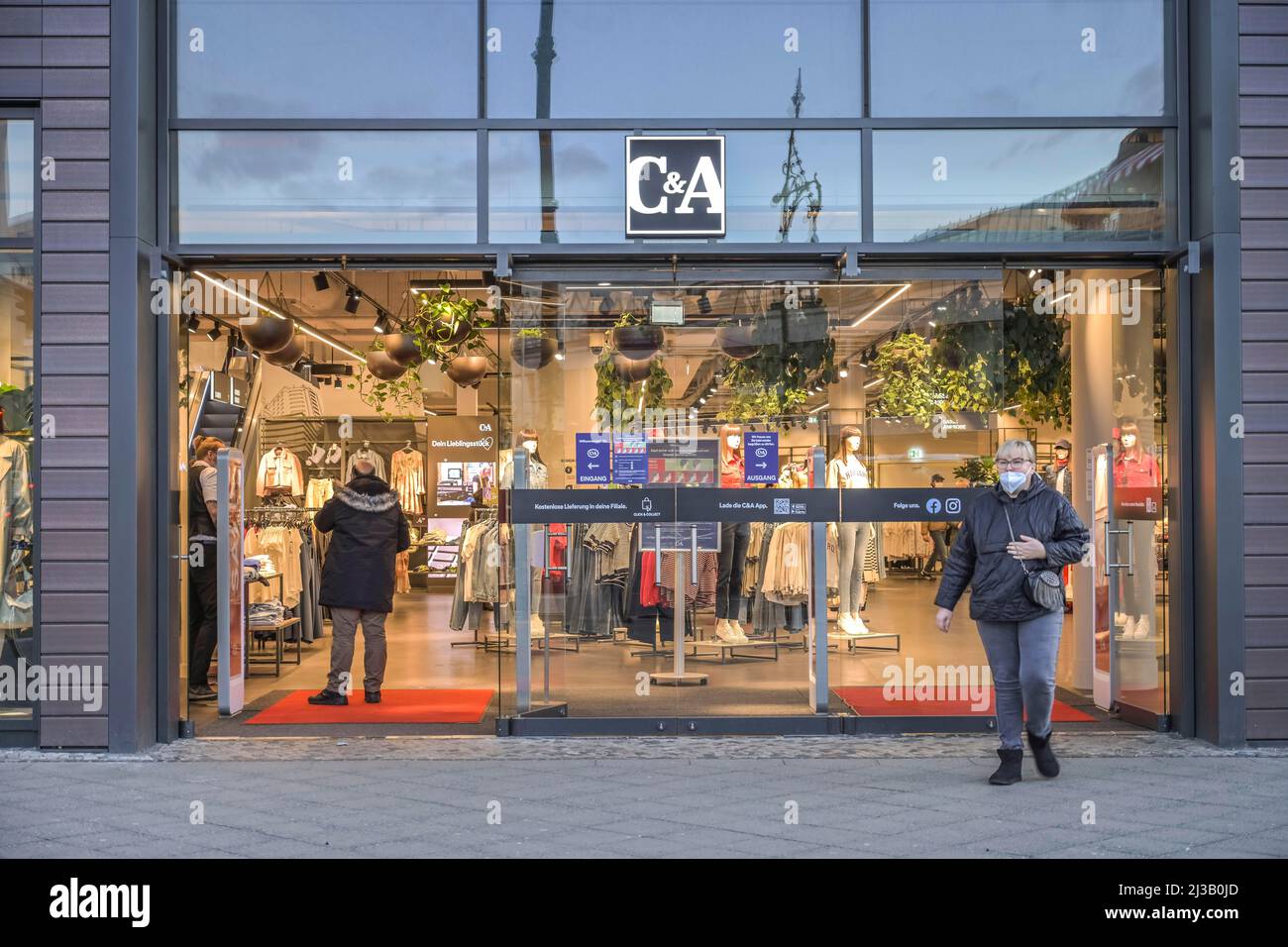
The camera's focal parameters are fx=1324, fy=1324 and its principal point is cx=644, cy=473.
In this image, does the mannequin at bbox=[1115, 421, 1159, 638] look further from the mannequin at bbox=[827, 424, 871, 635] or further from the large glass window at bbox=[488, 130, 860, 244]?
the large glass window at bbox=[488, 130, 860, 244]

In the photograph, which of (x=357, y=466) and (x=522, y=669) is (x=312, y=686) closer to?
(x=357, y=466)

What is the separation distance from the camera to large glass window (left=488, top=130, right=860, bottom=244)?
7.59 meters

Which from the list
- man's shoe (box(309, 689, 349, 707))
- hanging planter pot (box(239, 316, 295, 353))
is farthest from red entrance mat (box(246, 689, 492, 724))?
hanging planter pot (box(239, 316, 295, 353))

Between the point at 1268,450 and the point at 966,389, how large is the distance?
168 centimetres

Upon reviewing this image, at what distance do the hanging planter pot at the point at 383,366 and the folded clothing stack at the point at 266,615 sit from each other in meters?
2.34

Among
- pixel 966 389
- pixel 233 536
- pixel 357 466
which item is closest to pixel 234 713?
pixel 233 536

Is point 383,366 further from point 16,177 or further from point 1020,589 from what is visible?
point 1020,589

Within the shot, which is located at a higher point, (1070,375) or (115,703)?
(1070,375)

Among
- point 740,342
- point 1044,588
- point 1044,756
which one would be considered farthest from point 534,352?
point 1044,756

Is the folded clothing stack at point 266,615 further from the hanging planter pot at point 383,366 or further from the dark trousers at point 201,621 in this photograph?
the hanging planter pot at point 383,366

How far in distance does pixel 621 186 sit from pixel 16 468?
3797mm

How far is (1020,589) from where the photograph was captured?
20.6 feet

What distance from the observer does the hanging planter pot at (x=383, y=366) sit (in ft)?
38.0

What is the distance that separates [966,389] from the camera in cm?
790
